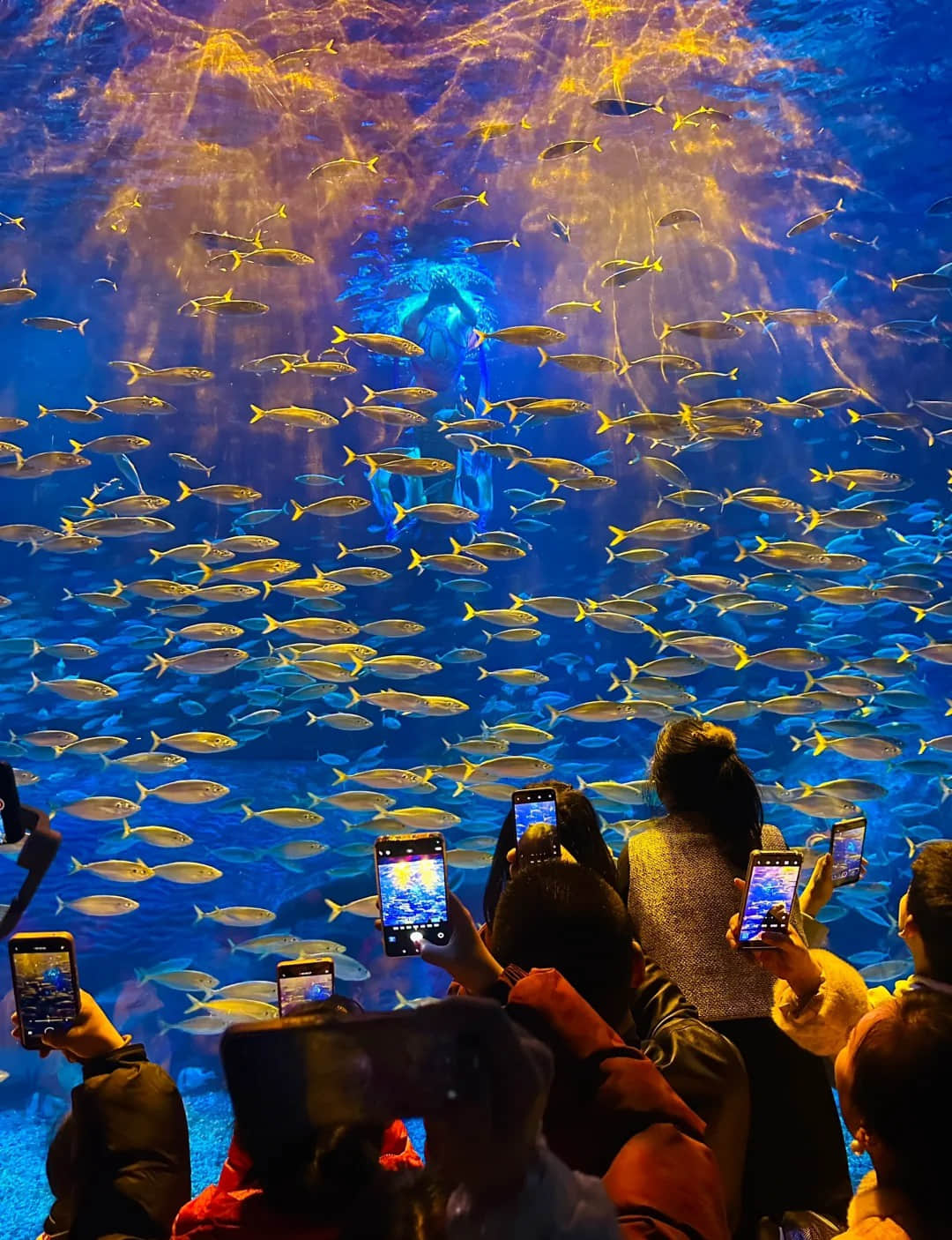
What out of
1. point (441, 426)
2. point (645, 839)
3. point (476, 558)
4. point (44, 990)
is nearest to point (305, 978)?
point (44, 990)

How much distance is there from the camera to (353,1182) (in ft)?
2.64

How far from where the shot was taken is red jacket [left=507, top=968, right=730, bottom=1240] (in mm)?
1031

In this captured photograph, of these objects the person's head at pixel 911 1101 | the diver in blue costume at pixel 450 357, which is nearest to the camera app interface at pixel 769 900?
the person's head at pixel 911 1101

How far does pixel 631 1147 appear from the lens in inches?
42.6

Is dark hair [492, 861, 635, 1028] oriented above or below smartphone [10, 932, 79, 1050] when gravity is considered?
above

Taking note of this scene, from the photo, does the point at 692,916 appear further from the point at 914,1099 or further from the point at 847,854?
the point at 914,1099

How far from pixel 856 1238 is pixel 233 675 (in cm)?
1119

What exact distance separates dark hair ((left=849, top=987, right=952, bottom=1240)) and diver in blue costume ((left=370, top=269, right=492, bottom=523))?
452 inches

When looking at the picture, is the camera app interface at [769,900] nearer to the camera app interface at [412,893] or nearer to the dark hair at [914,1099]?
the camera app interface at [412,893]

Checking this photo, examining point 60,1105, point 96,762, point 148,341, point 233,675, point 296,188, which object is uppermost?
point 296,188

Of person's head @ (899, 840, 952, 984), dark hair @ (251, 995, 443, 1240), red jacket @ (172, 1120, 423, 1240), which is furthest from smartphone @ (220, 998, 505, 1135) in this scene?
person's head @ (899, 840, 952, 984)

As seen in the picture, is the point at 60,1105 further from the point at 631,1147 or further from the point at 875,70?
the point at 875,70

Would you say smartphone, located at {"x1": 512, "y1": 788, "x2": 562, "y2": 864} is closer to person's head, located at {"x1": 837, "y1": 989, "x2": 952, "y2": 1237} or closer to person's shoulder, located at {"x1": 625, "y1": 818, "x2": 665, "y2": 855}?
person's shoulder, located at {"x1": 625, "y1": 818, "x2": 665, "y2": 855}

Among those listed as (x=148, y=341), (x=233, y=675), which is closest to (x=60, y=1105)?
(x=233, y=675)
